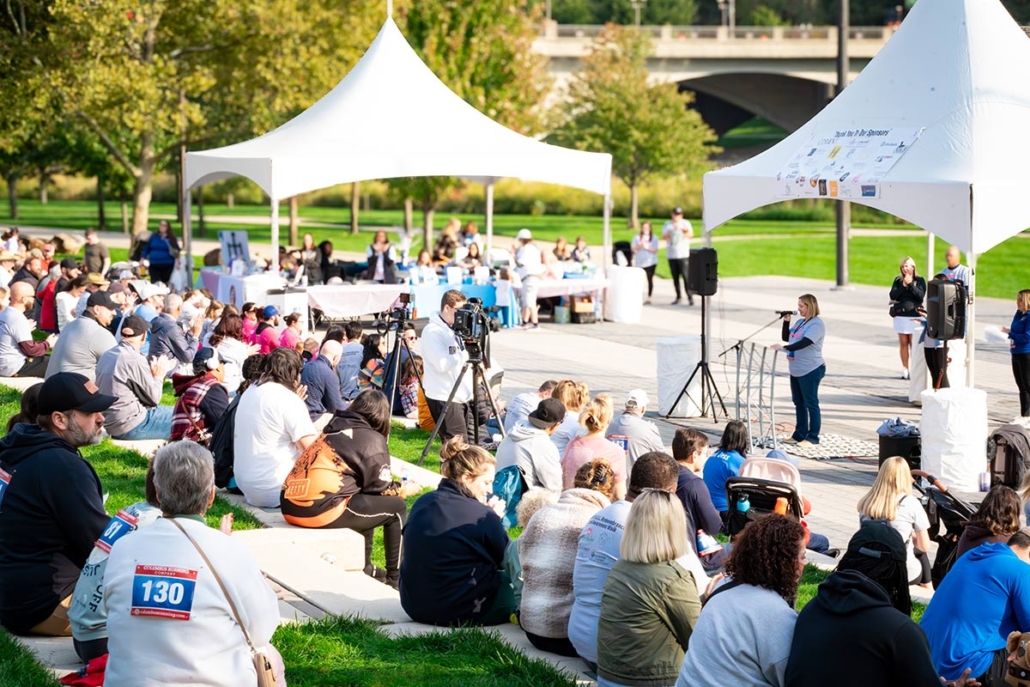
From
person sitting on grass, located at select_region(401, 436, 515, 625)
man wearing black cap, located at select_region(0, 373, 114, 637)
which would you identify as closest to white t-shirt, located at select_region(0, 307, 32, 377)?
man wearing black cap, located at select_region(0, 373, 114, 637)

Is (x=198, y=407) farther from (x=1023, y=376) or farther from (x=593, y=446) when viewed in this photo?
(x=1023, y=376)

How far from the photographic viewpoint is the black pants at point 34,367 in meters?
15.4

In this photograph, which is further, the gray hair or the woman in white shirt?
the woman in white shirt

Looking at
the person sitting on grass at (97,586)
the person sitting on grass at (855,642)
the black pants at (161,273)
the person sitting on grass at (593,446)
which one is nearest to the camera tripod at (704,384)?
the person sitting on grass at (593,446)

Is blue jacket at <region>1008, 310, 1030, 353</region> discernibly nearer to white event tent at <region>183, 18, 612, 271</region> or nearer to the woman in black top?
the woman in black top

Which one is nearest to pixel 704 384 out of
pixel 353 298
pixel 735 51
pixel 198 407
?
pixel 198 407

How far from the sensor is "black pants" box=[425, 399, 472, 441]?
12.6 meters

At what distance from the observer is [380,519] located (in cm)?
891

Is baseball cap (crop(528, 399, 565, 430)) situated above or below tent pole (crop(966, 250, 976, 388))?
below

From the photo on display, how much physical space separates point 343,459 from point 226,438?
1.76 meters

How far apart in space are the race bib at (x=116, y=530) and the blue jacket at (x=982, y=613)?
11.8 ft

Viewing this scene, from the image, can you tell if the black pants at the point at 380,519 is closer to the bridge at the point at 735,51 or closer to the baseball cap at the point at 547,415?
the baseball cap at the point at 547,415

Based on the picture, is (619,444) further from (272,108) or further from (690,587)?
(272,108)

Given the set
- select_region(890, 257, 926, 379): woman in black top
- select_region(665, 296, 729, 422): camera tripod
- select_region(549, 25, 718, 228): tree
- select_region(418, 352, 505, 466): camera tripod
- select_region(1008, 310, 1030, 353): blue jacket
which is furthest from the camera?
select_region(549, 25, 718, 228): tree
